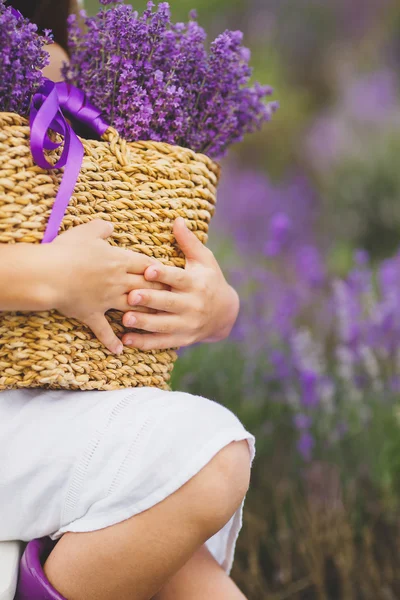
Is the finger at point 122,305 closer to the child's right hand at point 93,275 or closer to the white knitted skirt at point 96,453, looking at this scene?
the child's right hand at point 93,275

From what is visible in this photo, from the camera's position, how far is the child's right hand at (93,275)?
2.94ft

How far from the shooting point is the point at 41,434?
3.10 feet

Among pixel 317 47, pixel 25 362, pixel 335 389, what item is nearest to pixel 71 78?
pixel 25 362

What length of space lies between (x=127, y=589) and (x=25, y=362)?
0.35m

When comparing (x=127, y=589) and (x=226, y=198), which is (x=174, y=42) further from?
(x=226, y=198)

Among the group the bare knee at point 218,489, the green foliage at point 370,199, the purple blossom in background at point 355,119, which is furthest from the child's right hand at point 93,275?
the purple blossom in background at point 355,119

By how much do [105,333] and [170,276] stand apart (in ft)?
0.47

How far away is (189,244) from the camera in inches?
42.5

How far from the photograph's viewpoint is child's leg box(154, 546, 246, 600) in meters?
1.06

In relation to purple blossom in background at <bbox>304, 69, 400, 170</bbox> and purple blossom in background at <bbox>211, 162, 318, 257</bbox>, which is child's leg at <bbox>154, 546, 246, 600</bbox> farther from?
purple blossom in background at <bbox>304, 69, 400, 170</bbox>

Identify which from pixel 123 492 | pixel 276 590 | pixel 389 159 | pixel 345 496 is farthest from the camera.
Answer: pixel 389 159

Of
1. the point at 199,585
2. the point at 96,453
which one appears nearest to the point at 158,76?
the point at 96,453

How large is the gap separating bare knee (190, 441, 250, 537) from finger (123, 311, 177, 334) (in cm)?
22

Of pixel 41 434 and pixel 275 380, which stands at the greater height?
pixel 275 380
